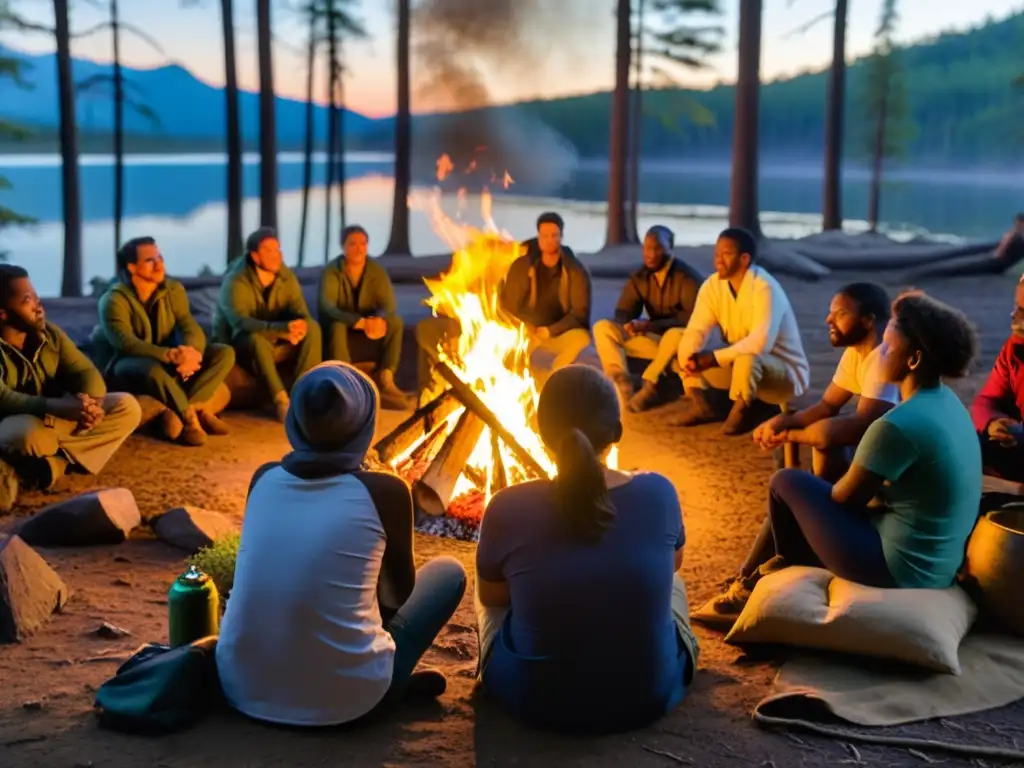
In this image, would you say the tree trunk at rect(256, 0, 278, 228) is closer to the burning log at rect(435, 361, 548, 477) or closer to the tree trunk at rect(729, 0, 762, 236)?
the tree trunk at rect(729, 0, 762, 236)

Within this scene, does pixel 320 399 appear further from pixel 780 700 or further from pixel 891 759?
pixel 891 759

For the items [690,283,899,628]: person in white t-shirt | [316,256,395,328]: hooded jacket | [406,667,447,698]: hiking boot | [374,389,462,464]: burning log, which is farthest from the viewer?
[316,256,395,328]: hooded jacket

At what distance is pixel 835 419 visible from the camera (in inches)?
190

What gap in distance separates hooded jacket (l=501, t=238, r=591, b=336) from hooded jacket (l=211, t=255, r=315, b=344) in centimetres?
164

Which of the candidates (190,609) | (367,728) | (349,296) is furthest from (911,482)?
(349,296)

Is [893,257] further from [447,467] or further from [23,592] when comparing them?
[23,592]

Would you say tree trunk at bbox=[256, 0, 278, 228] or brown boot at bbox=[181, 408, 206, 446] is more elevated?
tree trunk at bbox=[256, 0, 278, 228]

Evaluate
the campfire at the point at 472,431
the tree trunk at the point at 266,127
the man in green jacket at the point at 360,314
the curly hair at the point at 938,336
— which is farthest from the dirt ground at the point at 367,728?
the tree trunk at the point at 266,127

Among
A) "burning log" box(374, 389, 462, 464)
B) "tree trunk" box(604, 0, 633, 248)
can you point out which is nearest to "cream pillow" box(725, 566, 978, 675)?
"burning log" box(374, 389, 462, 464)

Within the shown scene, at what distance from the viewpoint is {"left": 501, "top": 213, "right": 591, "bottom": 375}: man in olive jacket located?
7973 millimetres

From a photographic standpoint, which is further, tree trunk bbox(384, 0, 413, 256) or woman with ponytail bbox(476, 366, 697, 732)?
tree trunk bbox(384, 0, 413, 256)

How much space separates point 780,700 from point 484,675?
976 millimetres

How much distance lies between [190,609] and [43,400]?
2.67 m

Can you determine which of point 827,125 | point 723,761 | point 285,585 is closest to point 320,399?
point 285,585
